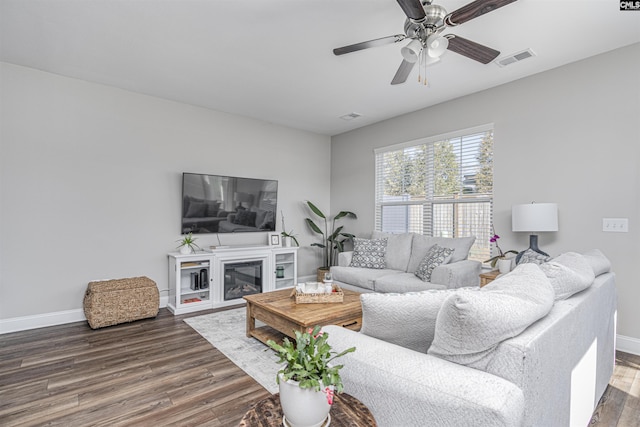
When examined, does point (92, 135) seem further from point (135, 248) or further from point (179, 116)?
point (135, 248)

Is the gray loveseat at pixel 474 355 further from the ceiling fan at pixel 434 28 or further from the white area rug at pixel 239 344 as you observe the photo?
the ceiling fan at pixel 434 28

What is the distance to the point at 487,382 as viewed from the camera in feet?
3.22

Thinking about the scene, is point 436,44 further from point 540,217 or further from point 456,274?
point 456,274

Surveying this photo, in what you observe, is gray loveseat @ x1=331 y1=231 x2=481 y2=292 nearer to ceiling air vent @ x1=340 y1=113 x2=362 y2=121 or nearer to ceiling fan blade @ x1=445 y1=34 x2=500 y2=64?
ceiling air vent @ x1=340 y1=113 x2=362 y2=121

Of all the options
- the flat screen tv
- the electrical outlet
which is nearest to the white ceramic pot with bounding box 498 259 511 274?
the electrical outlet

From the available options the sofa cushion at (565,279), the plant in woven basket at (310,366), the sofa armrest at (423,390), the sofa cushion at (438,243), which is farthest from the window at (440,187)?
the plant in woven basket at (310,366)

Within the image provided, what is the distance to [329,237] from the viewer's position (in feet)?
19.1

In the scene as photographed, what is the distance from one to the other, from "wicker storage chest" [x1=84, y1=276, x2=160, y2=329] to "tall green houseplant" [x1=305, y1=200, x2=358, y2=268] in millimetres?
2706

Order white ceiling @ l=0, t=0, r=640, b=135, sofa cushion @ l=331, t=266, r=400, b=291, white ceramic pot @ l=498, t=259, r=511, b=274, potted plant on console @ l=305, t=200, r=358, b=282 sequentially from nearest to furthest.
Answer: white ceiling @ l=0, t=0, r=640, b=135 → white ceramic pot @ l=498, t=259, r=511, b=274 → sofa cushion @ l=331, t=266, r=400, b=291 → potted plant on console @ l=305, t=200, r=358, b=282

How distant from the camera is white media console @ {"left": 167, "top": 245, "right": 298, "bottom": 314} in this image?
13.5 feet

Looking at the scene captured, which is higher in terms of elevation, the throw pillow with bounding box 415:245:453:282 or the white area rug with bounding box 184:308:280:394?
the throw pillow with bounding box 415:245:453:282

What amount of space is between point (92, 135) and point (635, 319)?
19.0 feet

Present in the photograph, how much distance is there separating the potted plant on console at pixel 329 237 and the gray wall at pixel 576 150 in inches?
93.8

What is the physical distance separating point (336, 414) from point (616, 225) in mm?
3307
